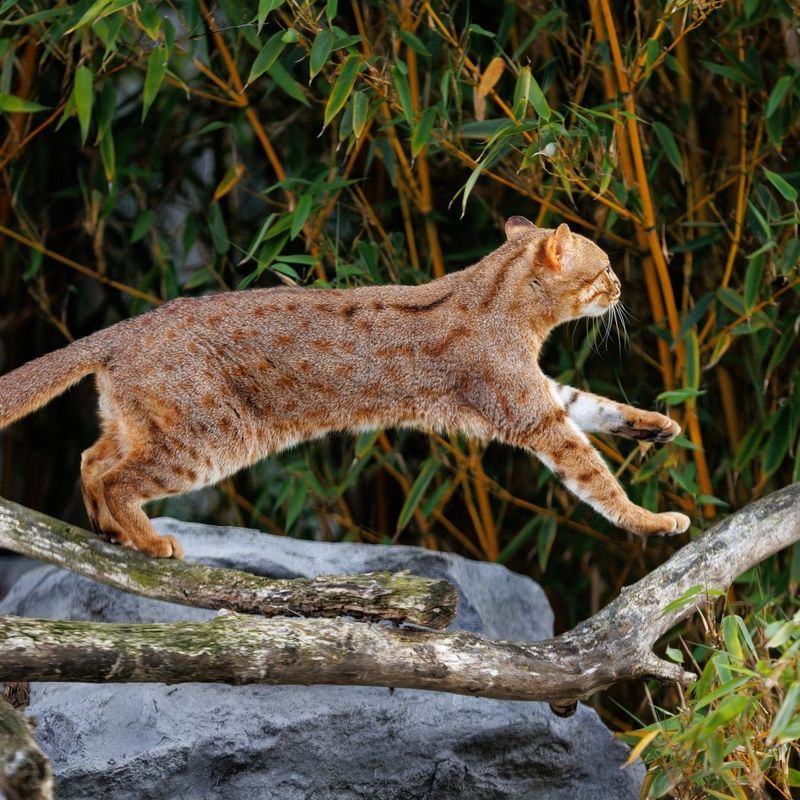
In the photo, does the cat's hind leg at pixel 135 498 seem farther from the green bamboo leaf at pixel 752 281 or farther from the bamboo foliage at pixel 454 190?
the green bamboo leaf at pixel 752 281

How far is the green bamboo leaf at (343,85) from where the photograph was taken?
4.42m

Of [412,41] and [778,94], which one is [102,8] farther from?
[778,94]

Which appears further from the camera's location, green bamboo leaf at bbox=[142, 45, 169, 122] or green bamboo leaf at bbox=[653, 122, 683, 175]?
green bamboo leaf at bbox=[653, 122, 683, 175]

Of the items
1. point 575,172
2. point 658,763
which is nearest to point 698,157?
point 575,172

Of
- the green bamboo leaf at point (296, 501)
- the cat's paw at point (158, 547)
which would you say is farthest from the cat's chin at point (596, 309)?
the cat's paw at point (158, 547)

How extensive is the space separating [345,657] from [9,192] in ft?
10.9

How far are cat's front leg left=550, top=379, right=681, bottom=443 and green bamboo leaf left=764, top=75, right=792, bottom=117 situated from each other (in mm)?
1152

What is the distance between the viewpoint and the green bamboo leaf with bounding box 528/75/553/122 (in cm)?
421

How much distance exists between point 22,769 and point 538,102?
2.52m

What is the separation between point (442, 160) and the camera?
18.6 ft

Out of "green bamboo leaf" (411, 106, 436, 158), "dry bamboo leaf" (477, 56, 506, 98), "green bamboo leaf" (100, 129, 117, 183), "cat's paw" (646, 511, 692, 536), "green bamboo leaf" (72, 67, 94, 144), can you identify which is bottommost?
"cat's paw" (646, 511, 692, 536)

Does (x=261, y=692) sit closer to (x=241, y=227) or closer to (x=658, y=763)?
(x=658, y=763)

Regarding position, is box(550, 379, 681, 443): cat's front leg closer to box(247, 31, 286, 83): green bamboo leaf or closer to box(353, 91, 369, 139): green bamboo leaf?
box(353, 91, 369, 139): green bamboo leaf

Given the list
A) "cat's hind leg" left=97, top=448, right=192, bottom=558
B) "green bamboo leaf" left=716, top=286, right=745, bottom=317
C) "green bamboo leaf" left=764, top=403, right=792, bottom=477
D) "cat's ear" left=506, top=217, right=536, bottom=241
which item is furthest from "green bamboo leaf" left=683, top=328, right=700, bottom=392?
"cat's hind leg" left=97, top=448, right=192, bottom=558
